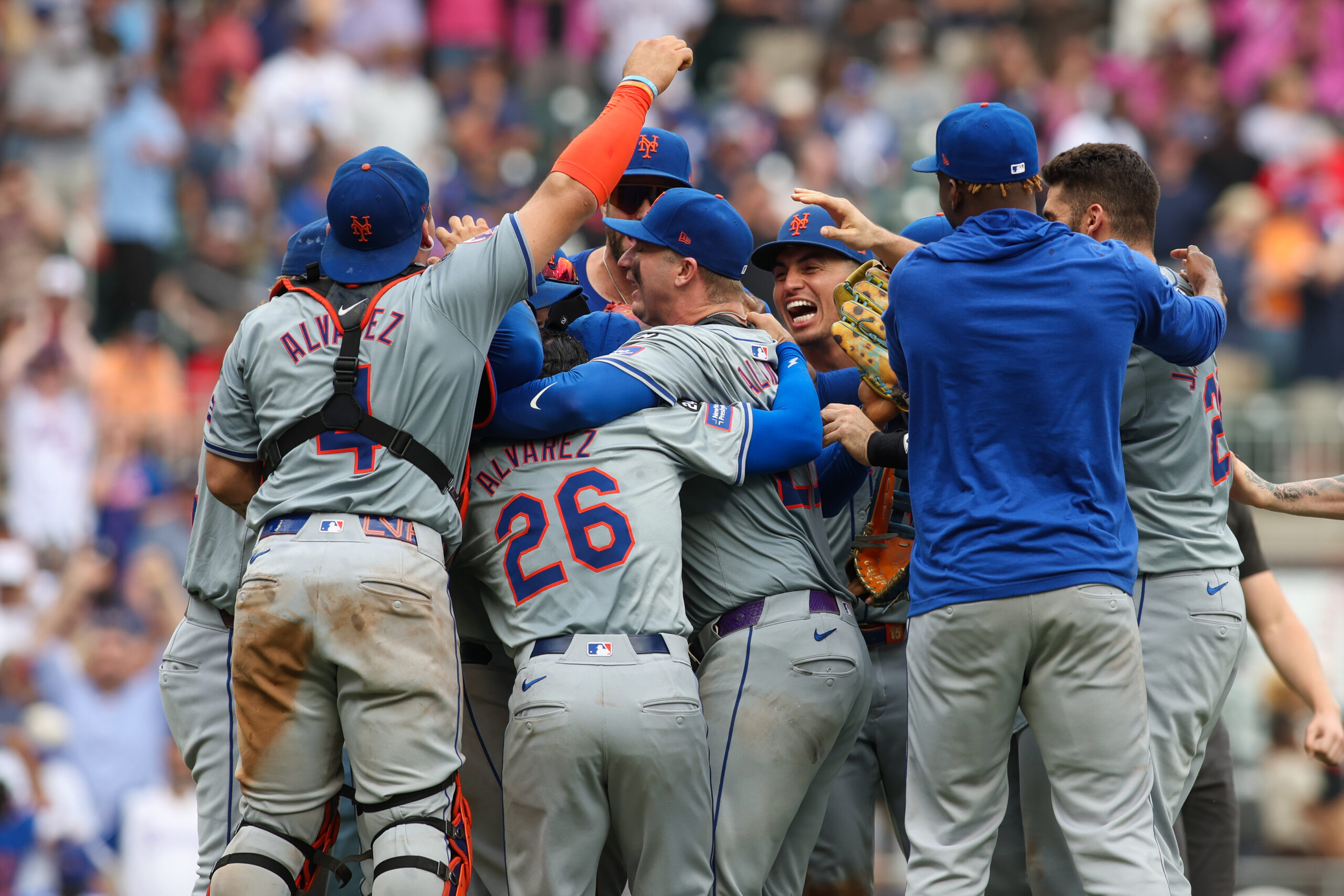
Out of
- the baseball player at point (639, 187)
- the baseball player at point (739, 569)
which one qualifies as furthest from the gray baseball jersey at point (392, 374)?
the baseball player at point (639, 187)

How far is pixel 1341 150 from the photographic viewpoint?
14648 mm

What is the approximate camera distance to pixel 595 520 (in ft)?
16.0

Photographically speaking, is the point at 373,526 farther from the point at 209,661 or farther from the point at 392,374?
the point at 209,661

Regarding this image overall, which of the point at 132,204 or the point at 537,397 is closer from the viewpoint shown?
the point at 537,397

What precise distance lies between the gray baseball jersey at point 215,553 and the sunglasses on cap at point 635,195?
2157 mm

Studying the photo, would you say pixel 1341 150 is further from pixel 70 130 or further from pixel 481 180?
pixel 70 130

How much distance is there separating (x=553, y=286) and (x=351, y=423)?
1008 millimetres

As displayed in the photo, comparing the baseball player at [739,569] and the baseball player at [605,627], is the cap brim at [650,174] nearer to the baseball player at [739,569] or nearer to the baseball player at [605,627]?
the baseball player at [739,569]

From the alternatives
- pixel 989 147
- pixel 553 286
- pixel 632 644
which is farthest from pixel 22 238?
pixel 989 147

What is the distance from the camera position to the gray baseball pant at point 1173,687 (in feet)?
16.1

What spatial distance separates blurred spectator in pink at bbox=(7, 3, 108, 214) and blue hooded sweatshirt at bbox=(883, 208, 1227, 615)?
12.3 meters

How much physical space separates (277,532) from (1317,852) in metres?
8.55

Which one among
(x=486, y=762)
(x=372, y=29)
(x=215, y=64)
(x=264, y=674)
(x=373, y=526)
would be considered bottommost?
(x=486, y=762)

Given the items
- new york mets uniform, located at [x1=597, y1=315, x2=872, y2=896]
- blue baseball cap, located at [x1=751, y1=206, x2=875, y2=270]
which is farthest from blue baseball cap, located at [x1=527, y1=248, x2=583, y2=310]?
blue baseball cap, located at [x1=751, y1=206, x2=875, y2=270]
